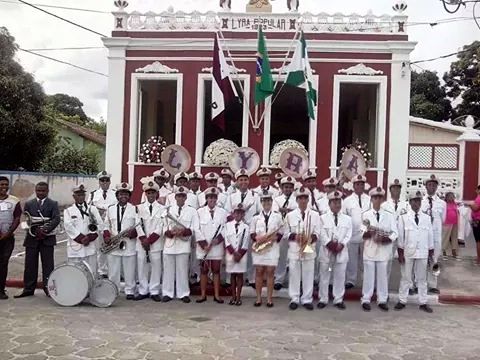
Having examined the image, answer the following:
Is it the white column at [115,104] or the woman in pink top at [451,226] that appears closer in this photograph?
the woman in pink top at [451,226]

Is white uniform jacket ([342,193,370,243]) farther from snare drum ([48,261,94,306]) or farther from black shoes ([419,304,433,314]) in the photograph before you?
Result: snare drum ([48,261,94,306])

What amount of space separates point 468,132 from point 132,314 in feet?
34.8

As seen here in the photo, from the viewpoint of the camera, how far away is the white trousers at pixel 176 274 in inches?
337

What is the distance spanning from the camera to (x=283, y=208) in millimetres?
8797

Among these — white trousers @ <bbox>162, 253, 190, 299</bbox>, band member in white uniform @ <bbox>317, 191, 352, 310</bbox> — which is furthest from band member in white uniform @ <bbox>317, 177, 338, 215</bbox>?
white trousers @ <bbox>162, 253, 190, 299</bbox>

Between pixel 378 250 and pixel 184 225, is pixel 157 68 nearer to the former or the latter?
pixel 184 225

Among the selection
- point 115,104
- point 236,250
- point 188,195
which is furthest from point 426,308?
point 115,104

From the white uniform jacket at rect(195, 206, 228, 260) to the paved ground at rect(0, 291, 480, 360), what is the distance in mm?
756

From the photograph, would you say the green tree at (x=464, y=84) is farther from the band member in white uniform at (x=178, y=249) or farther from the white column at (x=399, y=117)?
the band member in white uniform at (x=178, y=249)

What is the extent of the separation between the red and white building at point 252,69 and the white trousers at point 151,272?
15.2ft

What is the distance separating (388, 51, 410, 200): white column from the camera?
12703 millimetres

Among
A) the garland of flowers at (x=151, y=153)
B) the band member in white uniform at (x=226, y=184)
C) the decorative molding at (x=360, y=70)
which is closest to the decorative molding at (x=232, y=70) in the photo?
the garland of flowers at (x=151, y=153)

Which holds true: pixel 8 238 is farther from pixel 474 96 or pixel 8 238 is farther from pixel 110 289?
pixel 474 96

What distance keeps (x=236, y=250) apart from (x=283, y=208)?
1034 mm
